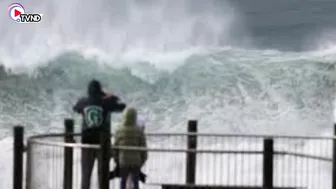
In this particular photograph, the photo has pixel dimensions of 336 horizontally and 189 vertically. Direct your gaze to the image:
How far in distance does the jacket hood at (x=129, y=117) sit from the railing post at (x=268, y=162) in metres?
2.07

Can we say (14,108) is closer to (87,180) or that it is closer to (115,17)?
(115,17)

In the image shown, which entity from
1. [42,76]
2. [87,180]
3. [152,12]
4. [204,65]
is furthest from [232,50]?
[87,180]

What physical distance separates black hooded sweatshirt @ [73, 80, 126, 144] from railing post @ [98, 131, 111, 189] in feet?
7.00

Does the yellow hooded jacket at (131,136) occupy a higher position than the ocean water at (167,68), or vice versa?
the ocean water at (167,68)

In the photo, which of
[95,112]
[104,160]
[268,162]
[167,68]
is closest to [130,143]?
[104,160]

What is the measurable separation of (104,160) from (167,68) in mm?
23126

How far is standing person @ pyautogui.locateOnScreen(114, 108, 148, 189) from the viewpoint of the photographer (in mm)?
→ 10562

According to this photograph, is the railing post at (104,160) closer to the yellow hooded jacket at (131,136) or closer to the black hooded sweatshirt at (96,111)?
the yellow hooded jacket at (131,136)

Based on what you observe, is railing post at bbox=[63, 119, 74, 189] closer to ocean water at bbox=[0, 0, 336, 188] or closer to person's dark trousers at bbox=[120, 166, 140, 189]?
person's dark trousers at bbox=[120, 166, 140, 189]

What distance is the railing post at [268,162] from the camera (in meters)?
9.23

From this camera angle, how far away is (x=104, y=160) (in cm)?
973

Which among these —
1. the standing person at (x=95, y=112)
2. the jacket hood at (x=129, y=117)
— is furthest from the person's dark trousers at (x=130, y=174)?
the standing person at (x=95, y=112)

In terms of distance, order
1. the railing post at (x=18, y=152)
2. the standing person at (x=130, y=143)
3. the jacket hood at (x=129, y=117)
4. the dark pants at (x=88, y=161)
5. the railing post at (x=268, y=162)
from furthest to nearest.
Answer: the railing post at (x=18, y=152), the dark pants at (x=88, y=161), the jacket hood at (x=129, y=117), the standing person at (x=130, y=143), the railing post at (x=268, y=162)

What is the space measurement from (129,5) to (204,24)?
3308 millimetres
